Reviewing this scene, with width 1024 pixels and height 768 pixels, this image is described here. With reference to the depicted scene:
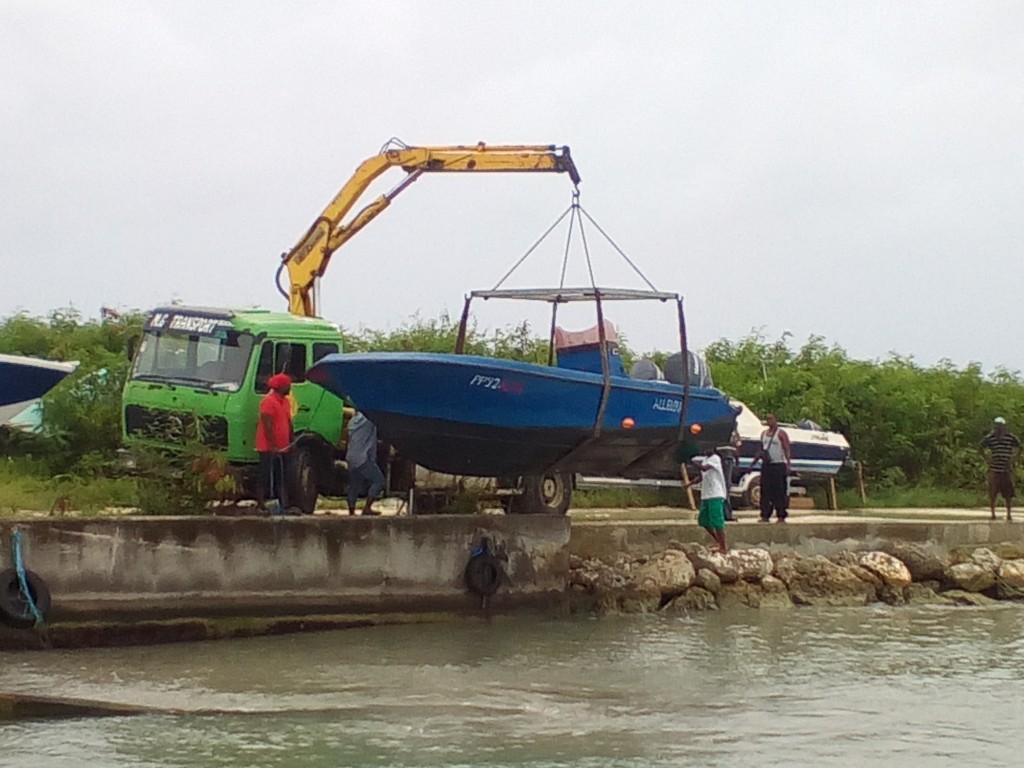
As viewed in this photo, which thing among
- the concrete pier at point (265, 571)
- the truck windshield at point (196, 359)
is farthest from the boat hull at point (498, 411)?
the truck windshield at point (196, 359)

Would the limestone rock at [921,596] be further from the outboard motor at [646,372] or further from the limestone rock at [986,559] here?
the outboard motor at [646,372]

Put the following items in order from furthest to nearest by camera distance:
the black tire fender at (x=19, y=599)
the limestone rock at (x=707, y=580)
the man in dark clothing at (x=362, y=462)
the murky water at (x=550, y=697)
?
1. the limestone rock at (x=707, y=580)
2. the man in dark clothing at (x=362, y=462)
3. the black tire fender at (x=19, y=599)
4. the murky water at (x=550, y=697)

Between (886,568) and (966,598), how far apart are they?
1.07m

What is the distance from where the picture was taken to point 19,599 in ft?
44.4

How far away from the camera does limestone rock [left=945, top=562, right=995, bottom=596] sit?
Result: 62.8 ft

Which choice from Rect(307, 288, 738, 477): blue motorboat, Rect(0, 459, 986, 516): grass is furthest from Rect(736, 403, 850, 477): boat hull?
Rect(307, 288, 738, 477): blue motorboat

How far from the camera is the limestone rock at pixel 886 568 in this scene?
61.5 ft

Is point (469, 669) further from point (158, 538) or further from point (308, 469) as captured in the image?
point (308, 469)

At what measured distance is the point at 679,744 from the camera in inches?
435

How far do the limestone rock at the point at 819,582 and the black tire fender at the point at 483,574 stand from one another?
3.80m

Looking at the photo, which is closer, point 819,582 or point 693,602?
point 693,602

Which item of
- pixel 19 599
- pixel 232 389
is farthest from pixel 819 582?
pixel 19 599

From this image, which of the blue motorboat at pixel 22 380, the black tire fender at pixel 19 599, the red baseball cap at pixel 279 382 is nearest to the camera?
the black tire fender at pixel 19 599

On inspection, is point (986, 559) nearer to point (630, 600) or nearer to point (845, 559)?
point (845, 559)
